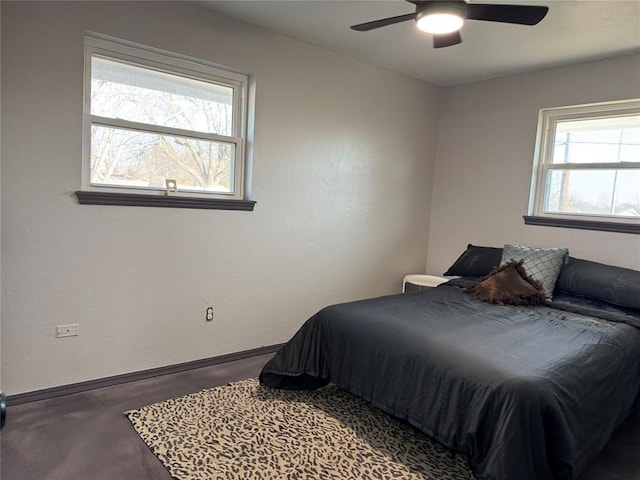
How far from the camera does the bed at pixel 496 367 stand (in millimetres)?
1711

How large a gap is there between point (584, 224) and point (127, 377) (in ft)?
12.1

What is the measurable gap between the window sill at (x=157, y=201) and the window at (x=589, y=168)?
8.70ft

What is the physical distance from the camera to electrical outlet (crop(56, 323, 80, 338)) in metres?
2.49

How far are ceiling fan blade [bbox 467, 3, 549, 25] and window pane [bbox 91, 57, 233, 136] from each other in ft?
6.00

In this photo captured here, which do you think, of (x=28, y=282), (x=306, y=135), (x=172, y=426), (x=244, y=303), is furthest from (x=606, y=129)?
(x=28, y=282)

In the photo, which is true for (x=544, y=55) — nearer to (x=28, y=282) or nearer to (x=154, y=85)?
(x=154, y=85)

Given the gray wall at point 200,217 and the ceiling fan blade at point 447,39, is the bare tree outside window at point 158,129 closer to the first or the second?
the gray wall at point 200,217

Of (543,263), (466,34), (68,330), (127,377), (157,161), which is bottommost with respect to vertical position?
(127,377)

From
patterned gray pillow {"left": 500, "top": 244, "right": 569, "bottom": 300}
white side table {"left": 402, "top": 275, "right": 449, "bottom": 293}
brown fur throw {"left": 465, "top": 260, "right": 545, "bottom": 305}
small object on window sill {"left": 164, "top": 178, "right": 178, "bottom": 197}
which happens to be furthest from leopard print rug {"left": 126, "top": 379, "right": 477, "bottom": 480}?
white side table {"left": 402, "top": 275, "right": 449, "bottom": 293}

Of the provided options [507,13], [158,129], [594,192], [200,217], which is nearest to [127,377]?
[200,217]

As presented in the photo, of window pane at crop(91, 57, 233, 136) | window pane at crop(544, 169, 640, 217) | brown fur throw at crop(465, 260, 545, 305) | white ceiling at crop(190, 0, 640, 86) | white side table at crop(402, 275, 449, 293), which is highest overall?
white ceiling at crop(190, 0, 640, 86)

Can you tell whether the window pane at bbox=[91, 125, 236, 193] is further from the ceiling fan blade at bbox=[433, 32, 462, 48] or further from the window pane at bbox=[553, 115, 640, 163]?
the window pane at bbox=[553, 115, 640, 163]

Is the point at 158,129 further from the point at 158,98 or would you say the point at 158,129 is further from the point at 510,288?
the point at 510,288

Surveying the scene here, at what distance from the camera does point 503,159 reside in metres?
4.01
